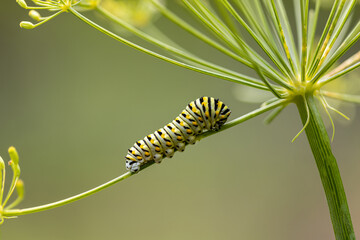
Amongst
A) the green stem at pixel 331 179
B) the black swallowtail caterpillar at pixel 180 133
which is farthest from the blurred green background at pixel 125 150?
the green stem at pixel 331 179

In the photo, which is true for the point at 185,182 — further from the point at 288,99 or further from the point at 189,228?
the point at 288,99

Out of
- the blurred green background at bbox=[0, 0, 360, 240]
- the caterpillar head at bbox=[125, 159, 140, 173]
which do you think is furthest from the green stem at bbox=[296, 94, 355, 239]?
the blurred green background at bbox=[0, 0, 360, 240]

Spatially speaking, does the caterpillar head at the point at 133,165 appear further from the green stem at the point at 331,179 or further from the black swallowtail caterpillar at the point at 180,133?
the green stem at the point at 331,179

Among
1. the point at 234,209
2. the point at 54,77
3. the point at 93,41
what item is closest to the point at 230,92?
the point at 234,209

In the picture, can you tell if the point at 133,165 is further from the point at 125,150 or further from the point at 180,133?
the point at 125,150

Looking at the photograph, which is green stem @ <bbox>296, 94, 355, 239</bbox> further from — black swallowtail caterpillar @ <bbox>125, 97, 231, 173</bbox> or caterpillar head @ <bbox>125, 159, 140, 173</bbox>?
caterpillar head @ <bbox>125, 159, 140, 173</bbox>
